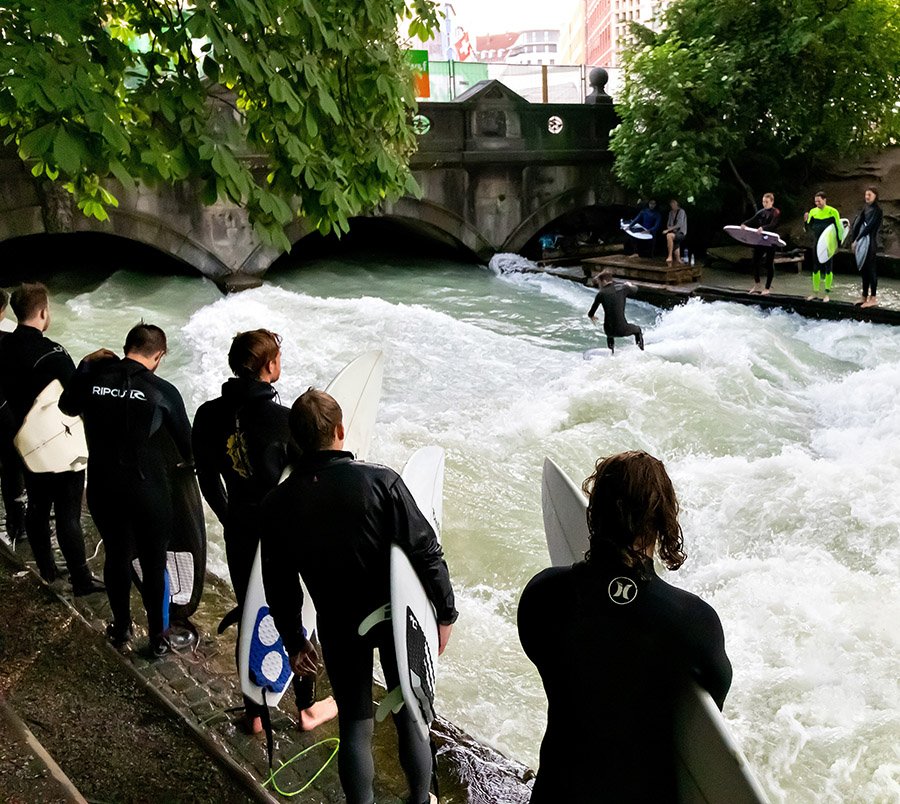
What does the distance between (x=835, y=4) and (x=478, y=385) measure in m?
9.36

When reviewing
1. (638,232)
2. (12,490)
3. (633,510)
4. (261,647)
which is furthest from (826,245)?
(633,510)

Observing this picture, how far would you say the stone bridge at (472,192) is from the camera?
15.3 m

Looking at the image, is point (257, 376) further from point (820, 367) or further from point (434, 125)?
point (434, 125)

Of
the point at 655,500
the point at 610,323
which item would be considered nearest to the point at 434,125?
the point at 610,323

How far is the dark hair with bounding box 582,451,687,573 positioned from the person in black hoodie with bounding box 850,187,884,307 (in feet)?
34.5

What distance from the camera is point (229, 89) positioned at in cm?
429

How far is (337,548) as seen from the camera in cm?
255

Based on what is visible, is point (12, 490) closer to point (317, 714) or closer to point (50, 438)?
point (50, 438)

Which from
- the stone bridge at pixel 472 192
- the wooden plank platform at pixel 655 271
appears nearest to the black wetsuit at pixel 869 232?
the wooden plank platform at pixel 655 271

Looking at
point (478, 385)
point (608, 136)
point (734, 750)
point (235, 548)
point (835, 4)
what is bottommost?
point (478, 385)

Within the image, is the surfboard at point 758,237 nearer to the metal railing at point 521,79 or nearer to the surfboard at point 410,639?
the metal railing at point 521,79

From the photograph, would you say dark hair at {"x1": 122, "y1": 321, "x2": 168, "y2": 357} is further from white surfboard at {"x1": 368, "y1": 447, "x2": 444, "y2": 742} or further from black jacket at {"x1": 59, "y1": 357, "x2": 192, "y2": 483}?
white surfboard at {"x1": 368, "y1": 447, "x2": 444, "y2": 742}

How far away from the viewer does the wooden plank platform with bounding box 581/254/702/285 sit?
14.7 metres

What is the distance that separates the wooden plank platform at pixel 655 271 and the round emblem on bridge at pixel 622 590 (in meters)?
13.4
